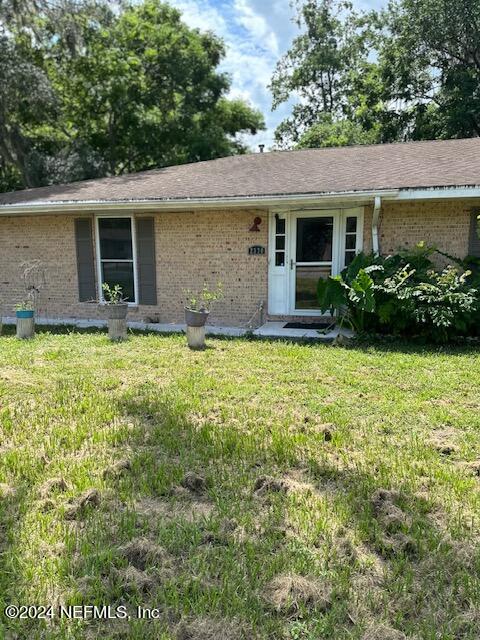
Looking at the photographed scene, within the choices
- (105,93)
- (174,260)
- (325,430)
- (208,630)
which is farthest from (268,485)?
(105,93)

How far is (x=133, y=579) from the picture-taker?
7.48 ft

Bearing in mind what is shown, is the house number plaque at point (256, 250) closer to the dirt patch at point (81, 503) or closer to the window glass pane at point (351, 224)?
the window glass pane at point (351, 224)

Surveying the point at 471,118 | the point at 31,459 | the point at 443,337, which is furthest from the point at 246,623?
the point at 471,118

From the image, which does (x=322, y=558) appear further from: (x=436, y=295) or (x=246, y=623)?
(x=436, y=295)

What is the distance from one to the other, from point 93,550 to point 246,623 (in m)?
0.93

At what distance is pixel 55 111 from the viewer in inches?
674

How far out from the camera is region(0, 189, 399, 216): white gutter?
755cm

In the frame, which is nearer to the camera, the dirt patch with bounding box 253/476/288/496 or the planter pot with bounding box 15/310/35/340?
the dirt patch with bounding box 253/476/288/496

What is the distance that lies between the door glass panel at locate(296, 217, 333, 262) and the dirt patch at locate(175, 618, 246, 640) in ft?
24.0

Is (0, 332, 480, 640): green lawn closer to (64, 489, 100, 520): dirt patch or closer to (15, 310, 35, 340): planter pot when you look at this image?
(64, 489, 100, 520): dirt patch

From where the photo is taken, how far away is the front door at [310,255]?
865cm

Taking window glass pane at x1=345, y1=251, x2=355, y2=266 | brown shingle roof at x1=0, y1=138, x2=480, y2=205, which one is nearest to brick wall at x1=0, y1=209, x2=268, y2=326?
brown shingle roof at x1=0, y1=138, x2=480, y2=205

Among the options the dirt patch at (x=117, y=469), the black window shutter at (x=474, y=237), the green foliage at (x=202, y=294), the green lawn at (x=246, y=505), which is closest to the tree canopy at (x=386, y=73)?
the black window shutter at (x=474, y=237)

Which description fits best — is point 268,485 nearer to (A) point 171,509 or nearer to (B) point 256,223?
(A) point 171,509
